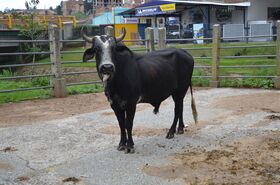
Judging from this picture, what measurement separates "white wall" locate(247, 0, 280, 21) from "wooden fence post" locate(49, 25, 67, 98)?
21285 mm

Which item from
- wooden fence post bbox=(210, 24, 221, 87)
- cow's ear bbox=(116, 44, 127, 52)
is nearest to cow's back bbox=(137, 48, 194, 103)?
cow's ear bbox=(116, 44, 127, 52)

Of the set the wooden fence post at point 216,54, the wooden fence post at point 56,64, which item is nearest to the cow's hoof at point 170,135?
the wooden fence post at point 56,64

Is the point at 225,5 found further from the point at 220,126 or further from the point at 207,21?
the point at 220,126

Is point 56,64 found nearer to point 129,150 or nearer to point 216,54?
point 216,54

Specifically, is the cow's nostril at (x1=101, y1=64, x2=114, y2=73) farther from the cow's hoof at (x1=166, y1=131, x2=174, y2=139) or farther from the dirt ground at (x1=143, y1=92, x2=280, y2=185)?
the cow's hoof at (x1=166, y1=131, x2=174, y2=139)

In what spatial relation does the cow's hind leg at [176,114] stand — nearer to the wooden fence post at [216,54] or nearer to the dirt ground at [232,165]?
the dirt ground at [232,165]

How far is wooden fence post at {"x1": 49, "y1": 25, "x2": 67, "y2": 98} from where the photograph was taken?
1022 cm

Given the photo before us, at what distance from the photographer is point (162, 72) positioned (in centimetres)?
593

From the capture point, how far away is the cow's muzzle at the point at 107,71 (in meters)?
4.96

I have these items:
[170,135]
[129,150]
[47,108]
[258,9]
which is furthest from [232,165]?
[258,9]

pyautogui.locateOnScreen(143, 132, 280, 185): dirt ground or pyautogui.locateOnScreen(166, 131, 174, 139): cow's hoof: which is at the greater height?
pyautogui.locateOnScreen(166, 131, 174, 139): cow's hoof

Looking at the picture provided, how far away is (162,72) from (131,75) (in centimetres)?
65

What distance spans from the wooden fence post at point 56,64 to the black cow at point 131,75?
4.65 metres

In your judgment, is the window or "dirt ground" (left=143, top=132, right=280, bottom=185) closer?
"dirt ground" (left=143, top=132, right=280, bottom=185)
